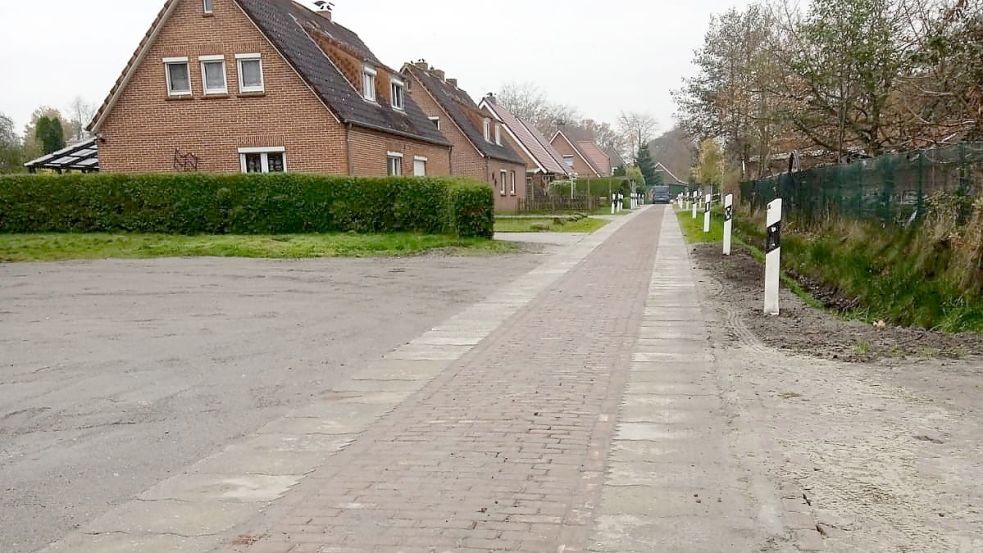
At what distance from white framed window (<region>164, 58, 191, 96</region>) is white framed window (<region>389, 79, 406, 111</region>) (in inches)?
348

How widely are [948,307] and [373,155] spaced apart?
20.4 m

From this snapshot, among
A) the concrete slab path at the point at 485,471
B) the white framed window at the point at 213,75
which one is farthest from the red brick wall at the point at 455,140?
the concrete slab path at the point at 485,471

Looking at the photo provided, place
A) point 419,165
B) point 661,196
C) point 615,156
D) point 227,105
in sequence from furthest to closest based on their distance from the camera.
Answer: point 615,156 → point 661,196 → point 419,165 → point 227,105

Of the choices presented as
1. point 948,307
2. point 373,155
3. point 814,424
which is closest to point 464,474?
point 814,424

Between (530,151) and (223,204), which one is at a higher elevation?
(530,151)

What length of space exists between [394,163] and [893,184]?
2028cm

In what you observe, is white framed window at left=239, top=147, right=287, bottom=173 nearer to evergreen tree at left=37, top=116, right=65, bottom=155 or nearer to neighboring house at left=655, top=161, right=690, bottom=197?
evergreen tree at left=37, top=116, right=65, bottom=155

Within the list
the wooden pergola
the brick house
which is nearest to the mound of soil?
the brick house

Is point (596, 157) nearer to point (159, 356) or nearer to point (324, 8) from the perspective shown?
point (324, 8)

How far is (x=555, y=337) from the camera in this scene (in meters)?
7.52

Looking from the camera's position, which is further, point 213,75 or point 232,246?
point 213,75

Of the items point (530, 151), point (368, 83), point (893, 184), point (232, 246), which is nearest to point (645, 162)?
point (530, 151)

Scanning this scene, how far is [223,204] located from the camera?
19.6 meters

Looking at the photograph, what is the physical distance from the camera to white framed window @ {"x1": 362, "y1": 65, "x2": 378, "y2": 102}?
26766 mm
